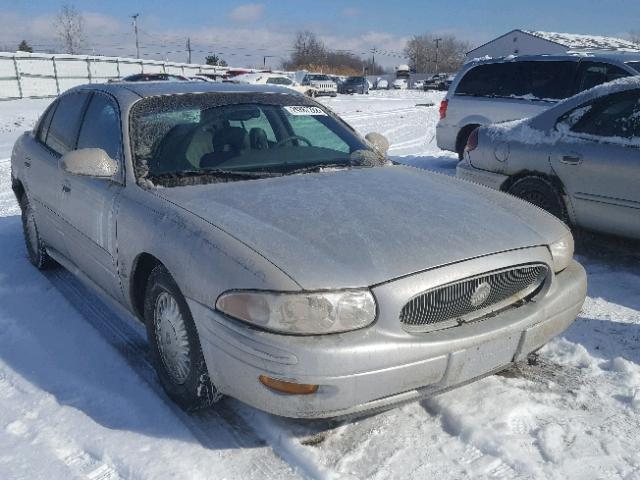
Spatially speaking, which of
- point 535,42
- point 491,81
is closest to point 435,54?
point 535,42

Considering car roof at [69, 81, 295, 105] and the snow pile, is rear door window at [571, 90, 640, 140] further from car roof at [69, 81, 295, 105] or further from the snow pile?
the snow pile

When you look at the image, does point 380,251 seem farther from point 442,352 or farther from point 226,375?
point 226,375

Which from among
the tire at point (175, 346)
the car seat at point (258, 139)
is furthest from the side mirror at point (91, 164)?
the car seat at point (258, 139)

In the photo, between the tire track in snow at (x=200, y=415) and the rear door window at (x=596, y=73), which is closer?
the tire track in snow at (x=200, y=415)

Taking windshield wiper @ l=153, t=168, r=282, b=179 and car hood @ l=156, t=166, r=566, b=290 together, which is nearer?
car hood @ l=156, t=166, r=566, b=290

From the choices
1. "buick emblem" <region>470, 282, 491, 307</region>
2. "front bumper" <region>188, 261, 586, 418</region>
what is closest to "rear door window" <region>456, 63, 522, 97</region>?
"buick emblem" <region>470, 282, 491, 307</region>

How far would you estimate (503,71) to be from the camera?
840 centimetres

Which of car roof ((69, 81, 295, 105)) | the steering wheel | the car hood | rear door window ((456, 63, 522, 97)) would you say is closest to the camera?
the car hood

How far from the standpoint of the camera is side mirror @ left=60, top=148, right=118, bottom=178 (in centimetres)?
305

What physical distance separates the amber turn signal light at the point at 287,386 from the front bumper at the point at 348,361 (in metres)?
0.02

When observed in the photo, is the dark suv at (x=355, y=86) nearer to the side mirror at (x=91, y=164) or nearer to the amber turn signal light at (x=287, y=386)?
the side mirror at (x=91, y=164)

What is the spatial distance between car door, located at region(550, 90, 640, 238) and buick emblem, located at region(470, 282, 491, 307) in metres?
2.49

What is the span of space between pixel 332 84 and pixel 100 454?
1458 inches

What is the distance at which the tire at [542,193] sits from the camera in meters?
4.82
